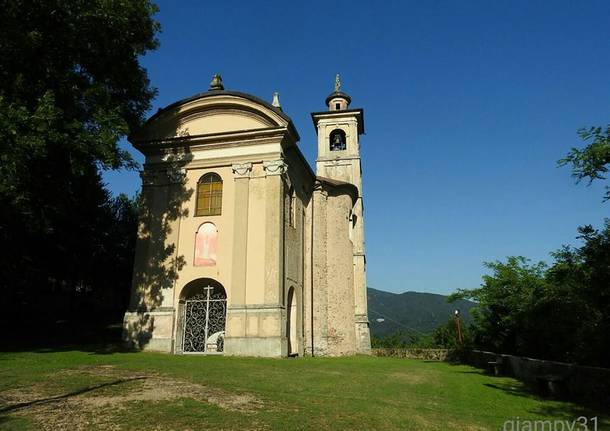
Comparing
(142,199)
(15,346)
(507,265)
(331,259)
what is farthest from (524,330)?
(15,346)

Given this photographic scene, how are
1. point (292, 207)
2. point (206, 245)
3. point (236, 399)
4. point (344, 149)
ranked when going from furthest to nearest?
point (344, 149), point (292, 207), point (206, 245), point (236, 399)

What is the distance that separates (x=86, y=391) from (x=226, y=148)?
12.7 m

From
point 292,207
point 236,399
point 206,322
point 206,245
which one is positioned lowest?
point 236,399

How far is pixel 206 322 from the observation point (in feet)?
59.0

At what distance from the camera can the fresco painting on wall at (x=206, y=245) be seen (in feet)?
60.0

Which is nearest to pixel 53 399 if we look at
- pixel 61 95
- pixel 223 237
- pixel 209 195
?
pixel 223 237

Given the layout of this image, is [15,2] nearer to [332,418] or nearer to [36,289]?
[332,418]

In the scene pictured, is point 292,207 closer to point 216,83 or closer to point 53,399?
point 216,83

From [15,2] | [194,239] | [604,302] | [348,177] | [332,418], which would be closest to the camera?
A: [332,418]

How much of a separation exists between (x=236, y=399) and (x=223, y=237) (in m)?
10.9

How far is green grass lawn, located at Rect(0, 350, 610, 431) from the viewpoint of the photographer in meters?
6.44

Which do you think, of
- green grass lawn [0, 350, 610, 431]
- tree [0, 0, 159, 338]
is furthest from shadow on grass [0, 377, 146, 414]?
tree [0, 0, 159, 338]

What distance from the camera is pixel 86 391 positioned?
8.09m

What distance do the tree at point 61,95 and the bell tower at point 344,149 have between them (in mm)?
15438
